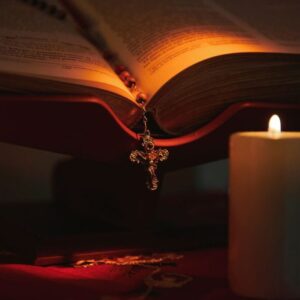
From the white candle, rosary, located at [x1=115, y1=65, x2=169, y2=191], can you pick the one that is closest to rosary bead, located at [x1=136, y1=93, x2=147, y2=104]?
rosary, located at [x1=115, y1=65, x2=169, y2=191]

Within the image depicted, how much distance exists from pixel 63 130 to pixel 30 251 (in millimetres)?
119

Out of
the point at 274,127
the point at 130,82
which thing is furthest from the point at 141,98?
the point at 274,127


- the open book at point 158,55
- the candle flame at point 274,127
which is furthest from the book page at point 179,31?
the candle flame at point 274,127

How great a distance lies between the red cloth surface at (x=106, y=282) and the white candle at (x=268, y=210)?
32 mm

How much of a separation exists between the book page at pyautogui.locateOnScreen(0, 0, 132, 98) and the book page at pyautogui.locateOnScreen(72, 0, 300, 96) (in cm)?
5

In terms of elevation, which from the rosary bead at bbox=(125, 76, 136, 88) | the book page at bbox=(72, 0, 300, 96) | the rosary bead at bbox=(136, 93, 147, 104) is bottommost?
the rosary bead at bbox=(136, 93, 147, 104)

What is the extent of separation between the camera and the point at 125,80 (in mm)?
636

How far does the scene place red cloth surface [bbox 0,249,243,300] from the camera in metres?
0.49

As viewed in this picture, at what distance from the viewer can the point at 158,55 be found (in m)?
0.65

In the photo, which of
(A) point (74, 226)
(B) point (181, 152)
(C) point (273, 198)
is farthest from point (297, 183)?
(A) point (74, 226)

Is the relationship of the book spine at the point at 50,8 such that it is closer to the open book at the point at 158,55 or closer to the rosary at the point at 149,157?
the open book at the point at 158,55

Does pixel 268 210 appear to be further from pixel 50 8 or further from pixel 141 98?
pixel 50 8

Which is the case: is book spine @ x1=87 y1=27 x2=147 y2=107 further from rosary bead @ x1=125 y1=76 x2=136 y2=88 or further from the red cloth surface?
the red cloth surface

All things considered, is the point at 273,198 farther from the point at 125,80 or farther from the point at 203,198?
the point at 203,198
